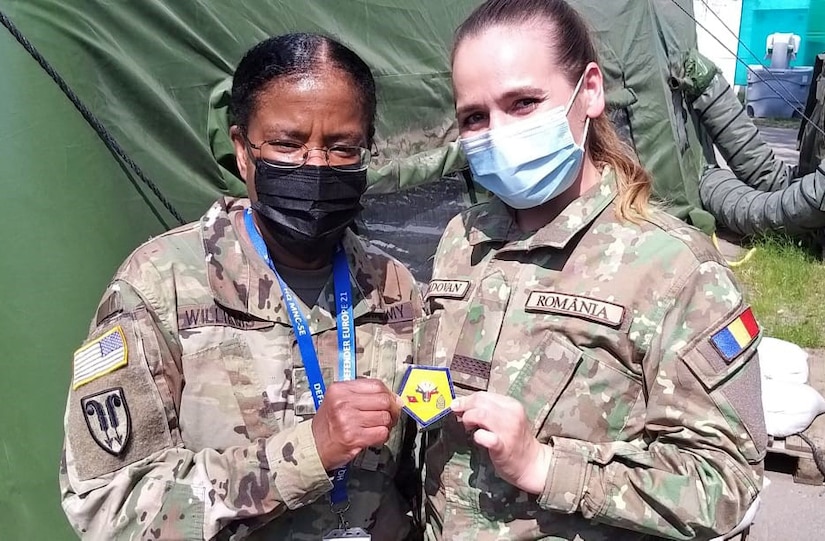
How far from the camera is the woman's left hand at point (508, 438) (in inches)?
57.8

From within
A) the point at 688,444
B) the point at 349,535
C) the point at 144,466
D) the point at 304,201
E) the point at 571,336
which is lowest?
the point at 349,535

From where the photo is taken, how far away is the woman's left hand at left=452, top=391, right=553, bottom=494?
57.8 inches

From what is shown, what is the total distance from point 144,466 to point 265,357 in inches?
14.0

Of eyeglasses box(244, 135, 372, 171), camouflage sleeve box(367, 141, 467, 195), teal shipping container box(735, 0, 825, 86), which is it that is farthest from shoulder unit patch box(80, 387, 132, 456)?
teal shipping container box(735, 0, 825, 86)

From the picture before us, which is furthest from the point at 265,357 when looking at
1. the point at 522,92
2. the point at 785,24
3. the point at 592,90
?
the point at 785,24

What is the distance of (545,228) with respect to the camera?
5.71ft

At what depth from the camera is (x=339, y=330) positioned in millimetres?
1838

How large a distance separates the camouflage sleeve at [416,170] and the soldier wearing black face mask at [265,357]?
2.10 metres

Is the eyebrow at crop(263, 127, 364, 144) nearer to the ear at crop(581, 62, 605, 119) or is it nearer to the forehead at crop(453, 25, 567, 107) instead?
the forehead at crop(453, 25, 567, 107)

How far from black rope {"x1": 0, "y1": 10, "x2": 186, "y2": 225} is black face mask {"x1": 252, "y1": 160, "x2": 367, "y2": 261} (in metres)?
1.17

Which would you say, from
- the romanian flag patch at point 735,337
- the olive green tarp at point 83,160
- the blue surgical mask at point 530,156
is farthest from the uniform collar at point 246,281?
the olive green tarp at point 83,160

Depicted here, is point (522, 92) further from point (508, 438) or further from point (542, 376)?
point (508, 438)

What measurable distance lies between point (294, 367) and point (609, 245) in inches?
30.9

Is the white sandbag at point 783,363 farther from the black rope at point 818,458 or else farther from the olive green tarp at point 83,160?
the olive green tarp at point 83,160
